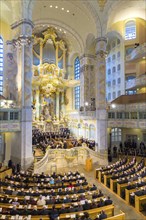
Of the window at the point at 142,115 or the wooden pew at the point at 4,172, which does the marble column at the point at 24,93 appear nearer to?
the wooden pew at the point at 4,172

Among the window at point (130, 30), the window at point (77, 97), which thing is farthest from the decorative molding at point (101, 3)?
the window at point (77, 97)

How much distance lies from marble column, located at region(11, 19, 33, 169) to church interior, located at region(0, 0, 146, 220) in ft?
0.27

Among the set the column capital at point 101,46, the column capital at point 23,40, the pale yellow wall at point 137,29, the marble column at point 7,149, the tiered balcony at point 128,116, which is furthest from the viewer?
the pale yellow wall at point 137,29

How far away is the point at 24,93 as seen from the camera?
52.0 feet

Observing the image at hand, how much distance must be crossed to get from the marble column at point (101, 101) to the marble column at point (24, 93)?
7.30 metres

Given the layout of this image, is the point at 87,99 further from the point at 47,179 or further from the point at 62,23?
the point at 47,179

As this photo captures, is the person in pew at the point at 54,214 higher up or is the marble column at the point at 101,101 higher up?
the marble column at the point at 101,101

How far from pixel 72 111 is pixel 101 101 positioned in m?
8.53

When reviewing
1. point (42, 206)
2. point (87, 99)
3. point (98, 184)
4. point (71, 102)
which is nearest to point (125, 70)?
point (87, 99)

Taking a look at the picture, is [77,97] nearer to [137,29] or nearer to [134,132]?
[134,132]

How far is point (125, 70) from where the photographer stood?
25.3 m

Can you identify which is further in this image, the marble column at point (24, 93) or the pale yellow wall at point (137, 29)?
the pale yellow wall at point (137, 29)

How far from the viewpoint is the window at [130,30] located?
25234 mm

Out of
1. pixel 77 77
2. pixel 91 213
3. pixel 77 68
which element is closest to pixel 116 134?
pixel 77 77
